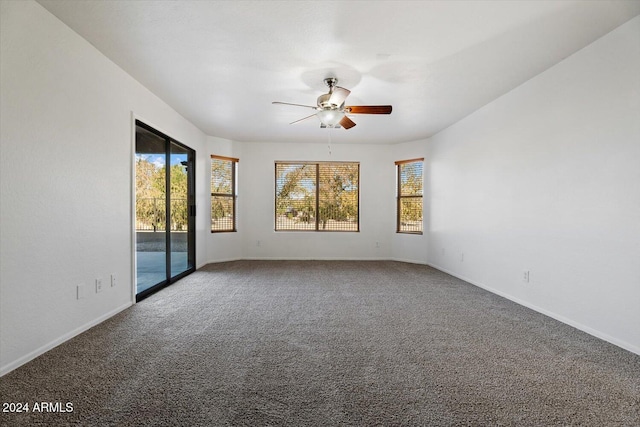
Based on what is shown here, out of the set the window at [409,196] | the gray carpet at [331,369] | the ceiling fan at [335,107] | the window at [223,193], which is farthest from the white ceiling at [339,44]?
the gray carpet at [331,369]

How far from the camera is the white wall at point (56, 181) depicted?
6.38 ft

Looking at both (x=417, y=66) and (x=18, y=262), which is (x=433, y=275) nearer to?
(x=417, y=66)

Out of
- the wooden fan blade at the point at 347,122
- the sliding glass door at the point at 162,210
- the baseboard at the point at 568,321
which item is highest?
the wooden fan blade at the point at 347,122

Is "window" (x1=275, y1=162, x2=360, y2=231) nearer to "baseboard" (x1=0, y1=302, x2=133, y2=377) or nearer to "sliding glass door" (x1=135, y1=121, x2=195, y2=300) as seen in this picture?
"sliding glass door" (x1=135, y1=121, x2=195, y2=300)

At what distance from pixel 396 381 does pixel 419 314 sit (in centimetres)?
134

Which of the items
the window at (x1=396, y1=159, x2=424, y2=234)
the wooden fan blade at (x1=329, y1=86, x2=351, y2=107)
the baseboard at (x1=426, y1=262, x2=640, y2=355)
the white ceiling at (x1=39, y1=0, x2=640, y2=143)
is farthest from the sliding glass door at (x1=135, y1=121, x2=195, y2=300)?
the baseboard at (x1=426, y1=262, x2=640, y2=355)

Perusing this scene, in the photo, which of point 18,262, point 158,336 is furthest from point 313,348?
point 18,262

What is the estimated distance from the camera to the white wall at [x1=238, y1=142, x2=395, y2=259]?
635cm

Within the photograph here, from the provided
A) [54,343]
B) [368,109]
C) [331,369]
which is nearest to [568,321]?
[331,369]

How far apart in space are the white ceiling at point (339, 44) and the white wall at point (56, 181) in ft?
0.97

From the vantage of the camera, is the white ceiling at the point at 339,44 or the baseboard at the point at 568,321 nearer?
the white ceiling at the point at 339,44

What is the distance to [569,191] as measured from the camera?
282 centimetres

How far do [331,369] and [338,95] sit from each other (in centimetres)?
256

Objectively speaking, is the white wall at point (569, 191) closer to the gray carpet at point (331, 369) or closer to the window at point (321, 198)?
the gray carpet at point (331, 369)
